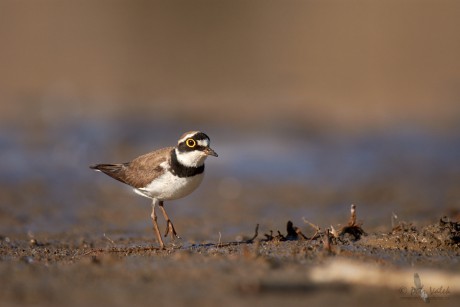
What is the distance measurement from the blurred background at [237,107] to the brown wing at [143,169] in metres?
1.40

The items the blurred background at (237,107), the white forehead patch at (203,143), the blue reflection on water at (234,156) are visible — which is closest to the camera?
the white forehead patch at (203,143)

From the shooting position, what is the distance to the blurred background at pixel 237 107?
1270cm

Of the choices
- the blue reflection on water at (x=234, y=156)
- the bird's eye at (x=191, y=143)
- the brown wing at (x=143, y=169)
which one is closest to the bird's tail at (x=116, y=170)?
the brown wing at (x=143, y=169)

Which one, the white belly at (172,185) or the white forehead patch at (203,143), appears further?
the white forehead patch at (203,143)

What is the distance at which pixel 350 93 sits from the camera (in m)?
23.4

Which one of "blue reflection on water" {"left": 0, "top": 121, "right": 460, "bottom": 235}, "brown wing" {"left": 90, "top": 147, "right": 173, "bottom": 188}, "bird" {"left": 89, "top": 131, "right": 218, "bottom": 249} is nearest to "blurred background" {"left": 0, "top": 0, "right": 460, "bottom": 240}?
"blue reflection on water" {"left": 0, "top": 121, "right": 460, "bottom": 235}

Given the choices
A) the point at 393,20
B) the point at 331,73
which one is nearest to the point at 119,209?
the point at 331,73

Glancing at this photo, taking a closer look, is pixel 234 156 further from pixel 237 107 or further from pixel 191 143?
pixel 191 143

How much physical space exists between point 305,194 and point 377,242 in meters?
5.79

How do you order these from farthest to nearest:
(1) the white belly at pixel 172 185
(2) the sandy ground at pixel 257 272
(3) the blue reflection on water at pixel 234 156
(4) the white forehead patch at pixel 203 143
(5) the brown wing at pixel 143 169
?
(3) the blue reflection on water at pixel 234 156
(5) the brown wing at pixel 143 169
(4) the white forehead patch at pixel 203 143
(1) the white belly at pixel 172 185
(2) the sandy ground at pixel 257 272

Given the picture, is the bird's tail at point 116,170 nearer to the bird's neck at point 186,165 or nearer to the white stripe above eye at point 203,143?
the bird's neck at point 186,165

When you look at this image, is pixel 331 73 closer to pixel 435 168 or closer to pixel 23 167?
pixel 435 168

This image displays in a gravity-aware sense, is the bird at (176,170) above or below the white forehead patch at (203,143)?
below

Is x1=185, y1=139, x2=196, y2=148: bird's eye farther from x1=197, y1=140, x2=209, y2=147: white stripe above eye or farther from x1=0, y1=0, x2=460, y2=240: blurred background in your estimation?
x1=0, y1=0, x2=460, y2=240: blurred background
